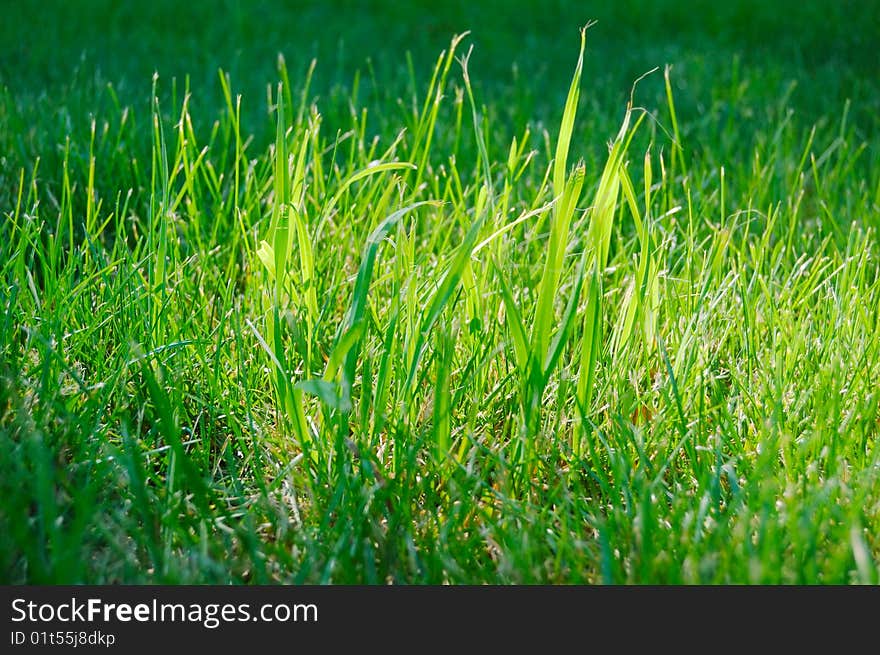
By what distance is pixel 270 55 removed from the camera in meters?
3.29

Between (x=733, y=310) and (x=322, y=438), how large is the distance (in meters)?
0.76

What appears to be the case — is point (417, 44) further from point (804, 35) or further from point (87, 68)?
point (804, 35)

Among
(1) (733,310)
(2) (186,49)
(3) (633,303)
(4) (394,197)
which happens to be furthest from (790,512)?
(2) (186,49)

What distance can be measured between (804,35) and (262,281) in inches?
132

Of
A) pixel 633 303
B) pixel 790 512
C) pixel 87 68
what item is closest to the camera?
pixel 790 512

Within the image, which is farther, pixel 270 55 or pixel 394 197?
pixel 270 55

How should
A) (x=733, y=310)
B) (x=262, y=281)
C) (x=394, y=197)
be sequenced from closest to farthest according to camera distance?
(x=262, y=281) → (x=733, y=310) → (x=394, y=197)

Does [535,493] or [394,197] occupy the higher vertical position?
[394,197]

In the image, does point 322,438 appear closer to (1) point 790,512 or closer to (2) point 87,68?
(1) point 790,512

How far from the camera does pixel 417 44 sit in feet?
11.7

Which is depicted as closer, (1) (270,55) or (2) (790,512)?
(2) (790,512)
